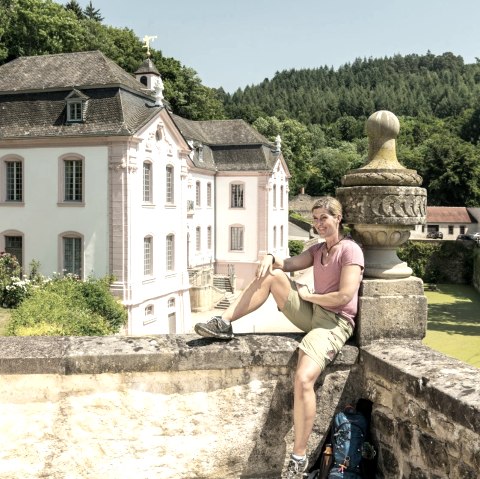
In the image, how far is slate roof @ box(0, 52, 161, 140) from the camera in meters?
22.8

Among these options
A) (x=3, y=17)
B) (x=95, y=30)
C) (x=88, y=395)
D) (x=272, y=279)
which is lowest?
(x=88, y=395)

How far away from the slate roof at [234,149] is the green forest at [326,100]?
11686mm

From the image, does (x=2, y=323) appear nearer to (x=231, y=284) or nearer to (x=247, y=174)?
(x=231, y=284)

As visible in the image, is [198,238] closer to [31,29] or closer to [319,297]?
[31,29]

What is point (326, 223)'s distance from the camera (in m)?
4.21

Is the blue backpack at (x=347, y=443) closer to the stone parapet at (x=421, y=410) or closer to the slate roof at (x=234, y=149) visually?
the stone parapet at (x=421, y=410)

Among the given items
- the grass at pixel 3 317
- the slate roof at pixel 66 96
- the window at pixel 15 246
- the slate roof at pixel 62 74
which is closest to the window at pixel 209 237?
the slate roof at pixel 66 96

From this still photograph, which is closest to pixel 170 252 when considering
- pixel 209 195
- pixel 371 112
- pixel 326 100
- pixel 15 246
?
pixel 15 246

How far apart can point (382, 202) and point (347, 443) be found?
5.50 ft

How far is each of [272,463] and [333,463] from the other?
52 cm

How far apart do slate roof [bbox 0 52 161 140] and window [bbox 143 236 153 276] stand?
4836 mm

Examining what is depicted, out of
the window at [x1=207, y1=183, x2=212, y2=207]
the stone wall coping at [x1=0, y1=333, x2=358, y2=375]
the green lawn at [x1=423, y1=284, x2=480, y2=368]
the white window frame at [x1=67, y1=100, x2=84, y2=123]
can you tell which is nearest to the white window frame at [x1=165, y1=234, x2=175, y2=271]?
→ the white window frame at [x1=67, y1=100, x2=84, y2=123]

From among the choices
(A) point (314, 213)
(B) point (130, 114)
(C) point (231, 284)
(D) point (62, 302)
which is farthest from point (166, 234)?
(A) point (314, 213)

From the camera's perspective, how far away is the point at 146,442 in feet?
13.4
